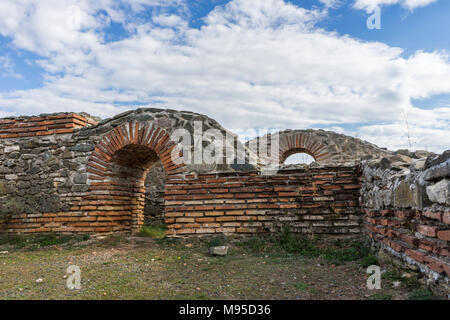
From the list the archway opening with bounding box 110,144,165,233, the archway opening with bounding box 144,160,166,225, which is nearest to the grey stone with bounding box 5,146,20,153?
the archway opening with bounding box 110,144,165,233

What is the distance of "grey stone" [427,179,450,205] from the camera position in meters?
2.27

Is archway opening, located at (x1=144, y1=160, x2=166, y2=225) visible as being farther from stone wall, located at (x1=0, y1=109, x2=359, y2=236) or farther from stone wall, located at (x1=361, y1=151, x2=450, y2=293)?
stone wall, located at (x1=361, y1=151, x2=450, y2=293)

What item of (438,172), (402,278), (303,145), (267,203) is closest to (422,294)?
(402,278)

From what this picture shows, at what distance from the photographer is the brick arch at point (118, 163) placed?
19.1 feet

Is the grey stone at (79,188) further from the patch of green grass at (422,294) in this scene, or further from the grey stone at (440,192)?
the grey stone at (440,192)

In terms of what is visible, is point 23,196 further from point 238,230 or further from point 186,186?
point 238,230

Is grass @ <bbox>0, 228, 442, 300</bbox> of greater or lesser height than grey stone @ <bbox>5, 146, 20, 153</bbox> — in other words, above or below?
below

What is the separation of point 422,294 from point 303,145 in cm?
909

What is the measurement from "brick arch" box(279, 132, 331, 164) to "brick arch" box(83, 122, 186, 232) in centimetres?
637

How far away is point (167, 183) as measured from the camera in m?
5.71

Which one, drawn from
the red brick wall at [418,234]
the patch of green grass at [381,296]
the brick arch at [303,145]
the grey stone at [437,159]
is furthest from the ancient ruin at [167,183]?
the brick arch at [303,145]

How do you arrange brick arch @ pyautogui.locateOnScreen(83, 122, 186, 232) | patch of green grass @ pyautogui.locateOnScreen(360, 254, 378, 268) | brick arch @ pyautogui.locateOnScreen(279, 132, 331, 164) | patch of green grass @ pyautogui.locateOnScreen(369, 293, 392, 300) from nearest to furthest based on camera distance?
1. patch of green grass @ pyautogui.locateOnScreen(369, 293, 392, 300)
2. patch of green grass @ pyautogui.locateOnScreen(360, 254, 378, 268)
3. brick arch @ pyautogui.locateOnScreen(83, 122, 186, 232)
4. brick arch @ pyautogui.locateOnScreen(279, 132, 331, 164)

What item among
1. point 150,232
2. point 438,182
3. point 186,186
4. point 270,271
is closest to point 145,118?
point 186,186

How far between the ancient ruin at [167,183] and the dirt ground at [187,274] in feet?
2.00
